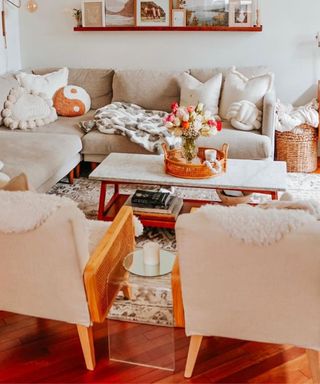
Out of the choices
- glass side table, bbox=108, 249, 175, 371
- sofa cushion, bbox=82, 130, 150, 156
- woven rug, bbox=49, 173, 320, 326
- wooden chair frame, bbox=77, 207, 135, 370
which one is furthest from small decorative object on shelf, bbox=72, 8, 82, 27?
glass side table, bbox=108, 249, 175, 371

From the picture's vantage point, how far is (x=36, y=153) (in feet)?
13.1

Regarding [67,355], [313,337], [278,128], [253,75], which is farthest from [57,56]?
[313,337]

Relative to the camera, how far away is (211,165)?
140 inches

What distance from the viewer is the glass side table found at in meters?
2.21

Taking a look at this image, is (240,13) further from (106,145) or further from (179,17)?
(106,145)

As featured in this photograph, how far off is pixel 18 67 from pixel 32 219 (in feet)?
13.3

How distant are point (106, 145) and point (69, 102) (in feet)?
2.56

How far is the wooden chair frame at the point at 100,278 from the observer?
7.14ft

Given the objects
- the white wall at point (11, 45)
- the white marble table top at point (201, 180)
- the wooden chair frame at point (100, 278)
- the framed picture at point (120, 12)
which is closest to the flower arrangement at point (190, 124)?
the white marble table top at point (201, 180)

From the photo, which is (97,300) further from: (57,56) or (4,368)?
(57,56)

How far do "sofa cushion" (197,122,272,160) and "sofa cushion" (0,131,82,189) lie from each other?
104cm

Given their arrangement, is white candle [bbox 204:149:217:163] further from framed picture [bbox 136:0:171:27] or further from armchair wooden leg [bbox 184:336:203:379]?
framed picture [bbox 136:0:171:27]

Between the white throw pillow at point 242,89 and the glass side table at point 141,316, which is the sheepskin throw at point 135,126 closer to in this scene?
the white throw pillow at point 242,89

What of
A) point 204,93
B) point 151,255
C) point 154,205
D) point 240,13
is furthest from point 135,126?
point 151,255
